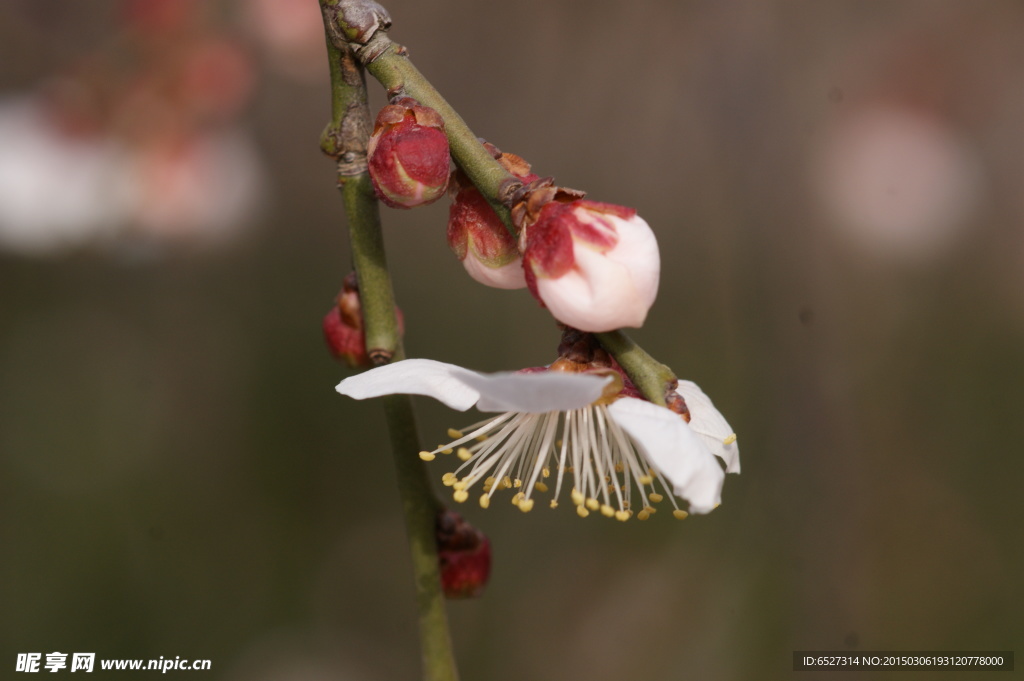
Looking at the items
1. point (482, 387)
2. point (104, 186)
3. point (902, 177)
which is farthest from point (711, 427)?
point (902, 177)

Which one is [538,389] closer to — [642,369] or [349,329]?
[642,369]

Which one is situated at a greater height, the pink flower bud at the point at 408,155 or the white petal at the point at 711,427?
the pink flower bud at the point at 408,155

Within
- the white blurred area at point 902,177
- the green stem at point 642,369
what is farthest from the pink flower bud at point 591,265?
the white blurred area at point 902,177

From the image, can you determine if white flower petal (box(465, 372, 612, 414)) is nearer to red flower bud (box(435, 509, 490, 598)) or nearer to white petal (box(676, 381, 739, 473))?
white petal (box(676, 381, 739, 473))

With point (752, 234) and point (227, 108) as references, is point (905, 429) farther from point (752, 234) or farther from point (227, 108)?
point (227, 108)

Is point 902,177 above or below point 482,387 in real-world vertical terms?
above

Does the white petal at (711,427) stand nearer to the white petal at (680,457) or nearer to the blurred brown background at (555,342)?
the white petal at (680,457)

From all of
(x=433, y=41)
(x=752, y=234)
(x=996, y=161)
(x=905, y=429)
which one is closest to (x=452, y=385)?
(x=752, y=234)
